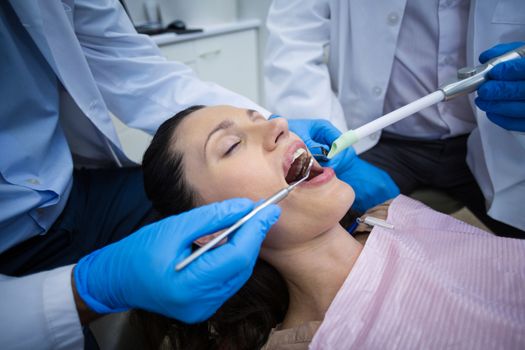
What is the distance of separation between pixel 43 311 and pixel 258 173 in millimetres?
Result: 490

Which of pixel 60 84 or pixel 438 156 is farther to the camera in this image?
pixel 438 156

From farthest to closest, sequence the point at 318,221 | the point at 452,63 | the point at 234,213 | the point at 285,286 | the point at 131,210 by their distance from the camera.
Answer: the point at 452,63, the point at 131,210, the point at 285,286, the point at 318,221, the point at 234,213

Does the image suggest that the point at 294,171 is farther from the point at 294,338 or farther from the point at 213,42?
the point at 213,42

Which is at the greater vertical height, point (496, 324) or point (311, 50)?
point (311, 50)

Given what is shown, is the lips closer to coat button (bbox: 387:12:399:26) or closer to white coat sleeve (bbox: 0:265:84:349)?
white coat sleeve (bbox: 0:265:84:349)

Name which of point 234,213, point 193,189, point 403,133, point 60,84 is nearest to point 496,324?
point 234,213

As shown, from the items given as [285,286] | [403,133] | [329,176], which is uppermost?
[329,176]

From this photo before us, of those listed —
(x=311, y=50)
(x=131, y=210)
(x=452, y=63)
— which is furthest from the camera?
(x=311, y=50)

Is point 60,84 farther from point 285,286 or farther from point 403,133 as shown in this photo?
point 403,133

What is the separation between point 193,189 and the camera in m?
0.70

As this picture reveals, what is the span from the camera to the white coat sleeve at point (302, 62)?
118cm

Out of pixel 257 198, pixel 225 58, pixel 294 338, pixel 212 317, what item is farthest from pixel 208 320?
pixel 225 58

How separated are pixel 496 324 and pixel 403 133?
0.81m

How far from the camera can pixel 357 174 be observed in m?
1.08
